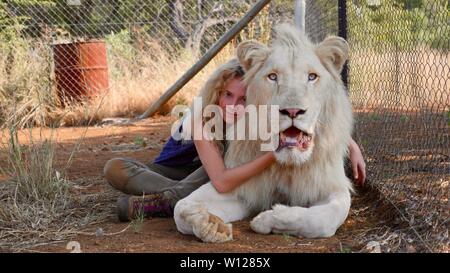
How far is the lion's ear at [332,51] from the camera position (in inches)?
148

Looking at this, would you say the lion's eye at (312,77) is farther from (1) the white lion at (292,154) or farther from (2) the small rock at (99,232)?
(2) the small rock at (99,232)

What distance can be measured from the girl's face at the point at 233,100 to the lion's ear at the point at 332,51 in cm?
47

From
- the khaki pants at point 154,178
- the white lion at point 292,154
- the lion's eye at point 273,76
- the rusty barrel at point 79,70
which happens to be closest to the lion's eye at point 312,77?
the white lion at point 292,154

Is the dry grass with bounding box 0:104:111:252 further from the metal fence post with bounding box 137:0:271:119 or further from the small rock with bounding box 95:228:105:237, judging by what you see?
the metal fence post with bounding box 137:0:271:119

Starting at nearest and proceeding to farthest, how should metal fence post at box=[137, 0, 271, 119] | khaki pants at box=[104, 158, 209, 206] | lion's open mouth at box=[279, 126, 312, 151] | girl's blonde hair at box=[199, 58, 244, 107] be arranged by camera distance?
lion's open mouth at box=[279, 126, 312, 151] → girl's blonde hair at box=[199, 58, 244, 107] → khaki pants at box=[104, 158, 209, 206] → metal fence post at box=[137, 0, 271, 119]

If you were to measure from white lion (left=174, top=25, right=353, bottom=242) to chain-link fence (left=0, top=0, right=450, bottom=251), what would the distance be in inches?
19.0

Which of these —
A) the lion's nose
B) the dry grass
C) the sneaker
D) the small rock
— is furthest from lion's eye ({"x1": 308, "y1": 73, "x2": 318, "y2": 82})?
the dry grass

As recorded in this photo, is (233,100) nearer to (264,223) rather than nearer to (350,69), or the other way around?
(264,223)

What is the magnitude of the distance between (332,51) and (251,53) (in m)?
0.44

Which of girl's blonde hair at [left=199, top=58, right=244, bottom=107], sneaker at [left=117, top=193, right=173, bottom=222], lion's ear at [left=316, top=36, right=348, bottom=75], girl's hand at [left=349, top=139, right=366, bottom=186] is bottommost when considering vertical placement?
sneaker at [left=117, top=193, right=173, bottom=222]

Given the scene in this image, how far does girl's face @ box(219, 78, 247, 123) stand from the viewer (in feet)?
12.7
